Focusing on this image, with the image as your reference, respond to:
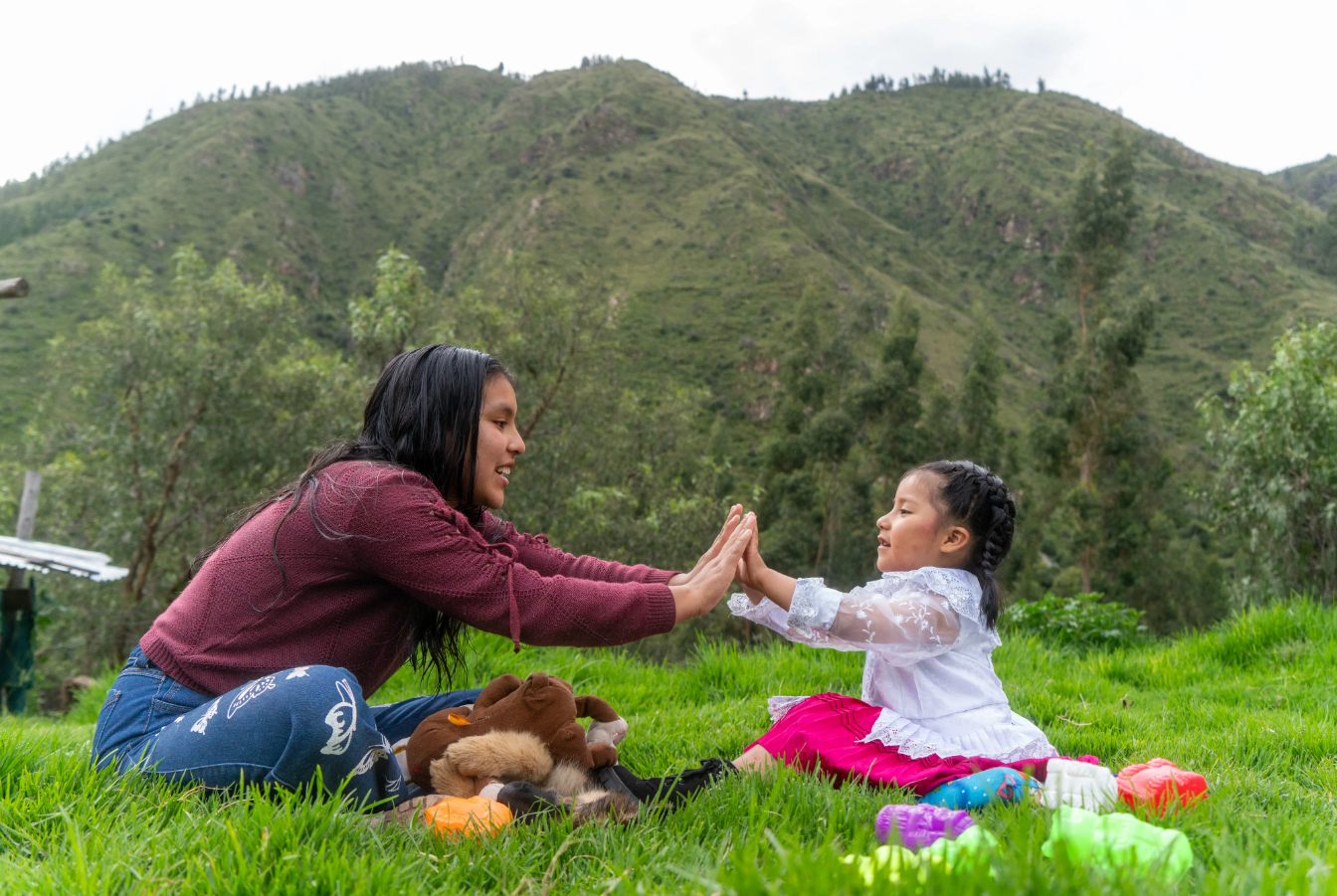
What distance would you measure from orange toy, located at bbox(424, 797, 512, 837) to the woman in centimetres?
17

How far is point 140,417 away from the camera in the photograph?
50.0 ft

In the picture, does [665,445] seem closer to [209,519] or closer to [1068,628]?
[209,519]

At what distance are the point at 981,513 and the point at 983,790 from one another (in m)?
1.12

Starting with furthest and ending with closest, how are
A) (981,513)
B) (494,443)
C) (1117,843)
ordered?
(981,513), (494,443), (1117,843)

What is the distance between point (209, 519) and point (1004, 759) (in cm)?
1588

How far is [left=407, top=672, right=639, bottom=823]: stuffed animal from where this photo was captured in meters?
2.28

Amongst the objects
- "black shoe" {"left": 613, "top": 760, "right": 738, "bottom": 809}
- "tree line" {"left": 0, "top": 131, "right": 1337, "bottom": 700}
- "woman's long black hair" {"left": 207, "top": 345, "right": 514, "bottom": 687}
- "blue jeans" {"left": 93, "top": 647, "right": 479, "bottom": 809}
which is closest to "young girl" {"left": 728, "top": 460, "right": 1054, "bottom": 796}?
"black shoe" {"left": 613, "top": 760, "right": 738, "bottom": 809}

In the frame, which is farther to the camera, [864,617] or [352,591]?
[864,617]

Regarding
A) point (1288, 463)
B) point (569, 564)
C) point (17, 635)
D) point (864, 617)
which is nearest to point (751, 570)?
point (864, 617)

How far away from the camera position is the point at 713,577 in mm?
2713

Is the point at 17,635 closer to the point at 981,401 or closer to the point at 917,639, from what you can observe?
the point at 917,639

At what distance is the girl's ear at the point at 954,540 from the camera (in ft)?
10.6

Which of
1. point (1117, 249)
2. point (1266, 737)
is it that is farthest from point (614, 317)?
point (1117, 249)

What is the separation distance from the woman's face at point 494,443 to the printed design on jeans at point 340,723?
80cm
